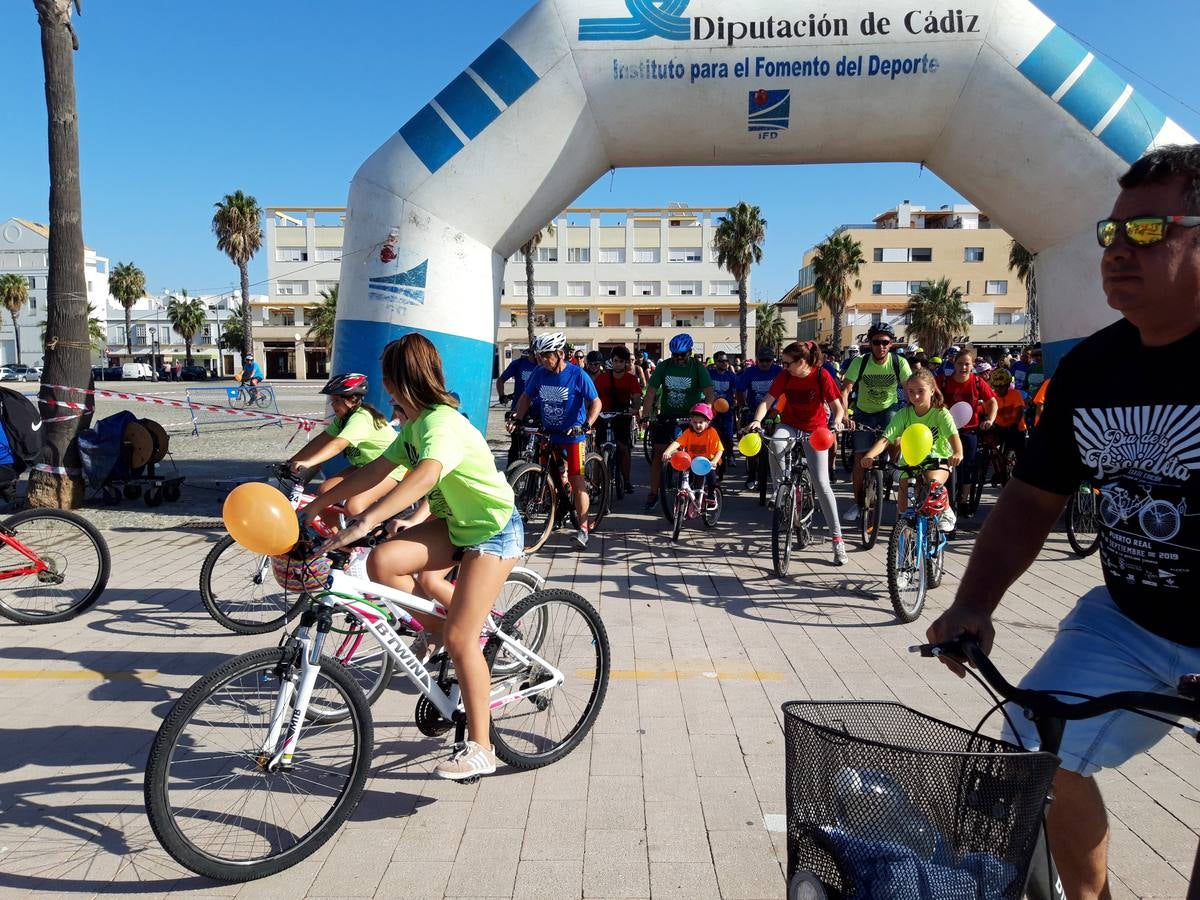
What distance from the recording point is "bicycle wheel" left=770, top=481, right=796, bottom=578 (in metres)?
7.10

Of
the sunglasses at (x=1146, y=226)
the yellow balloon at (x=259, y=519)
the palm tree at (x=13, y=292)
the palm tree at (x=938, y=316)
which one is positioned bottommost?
the yellow balloon at (x=259, y=519)

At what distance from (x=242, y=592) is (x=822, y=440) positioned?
468cm

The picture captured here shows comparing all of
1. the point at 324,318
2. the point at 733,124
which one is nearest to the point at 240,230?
the point at 324,318

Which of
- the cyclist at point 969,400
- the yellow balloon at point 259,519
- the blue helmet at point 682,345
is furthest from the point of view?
the blue helmet at point 682,345

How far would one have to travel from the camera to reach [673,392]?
973 cm

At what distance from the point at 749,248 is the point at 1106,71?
43667 millimetres

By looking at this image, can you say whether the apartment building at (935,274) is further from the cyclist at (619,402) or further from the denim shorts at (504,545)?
the denim shorts at (504,545)

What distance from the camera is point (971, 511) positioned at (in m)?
10.0

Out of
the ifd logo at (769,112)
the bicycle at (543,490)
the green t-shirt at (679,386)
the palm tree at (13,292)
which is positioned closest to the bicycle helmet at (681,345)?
the green t-shirt at (679,386)

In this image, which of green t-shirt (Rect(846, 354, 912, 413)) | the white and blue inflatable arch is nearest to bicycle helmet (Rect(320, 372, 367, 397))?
the white and blue inflatable arch

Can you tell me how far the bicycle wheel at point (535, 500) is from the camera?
8.12 m

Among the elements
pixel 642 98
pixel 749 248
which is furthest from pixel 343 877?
pixel 749 248

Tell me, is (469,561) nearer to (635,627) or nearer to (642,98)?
(635,627)

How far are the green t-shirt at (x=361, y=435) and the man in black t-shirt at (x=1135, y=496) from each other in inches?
160
